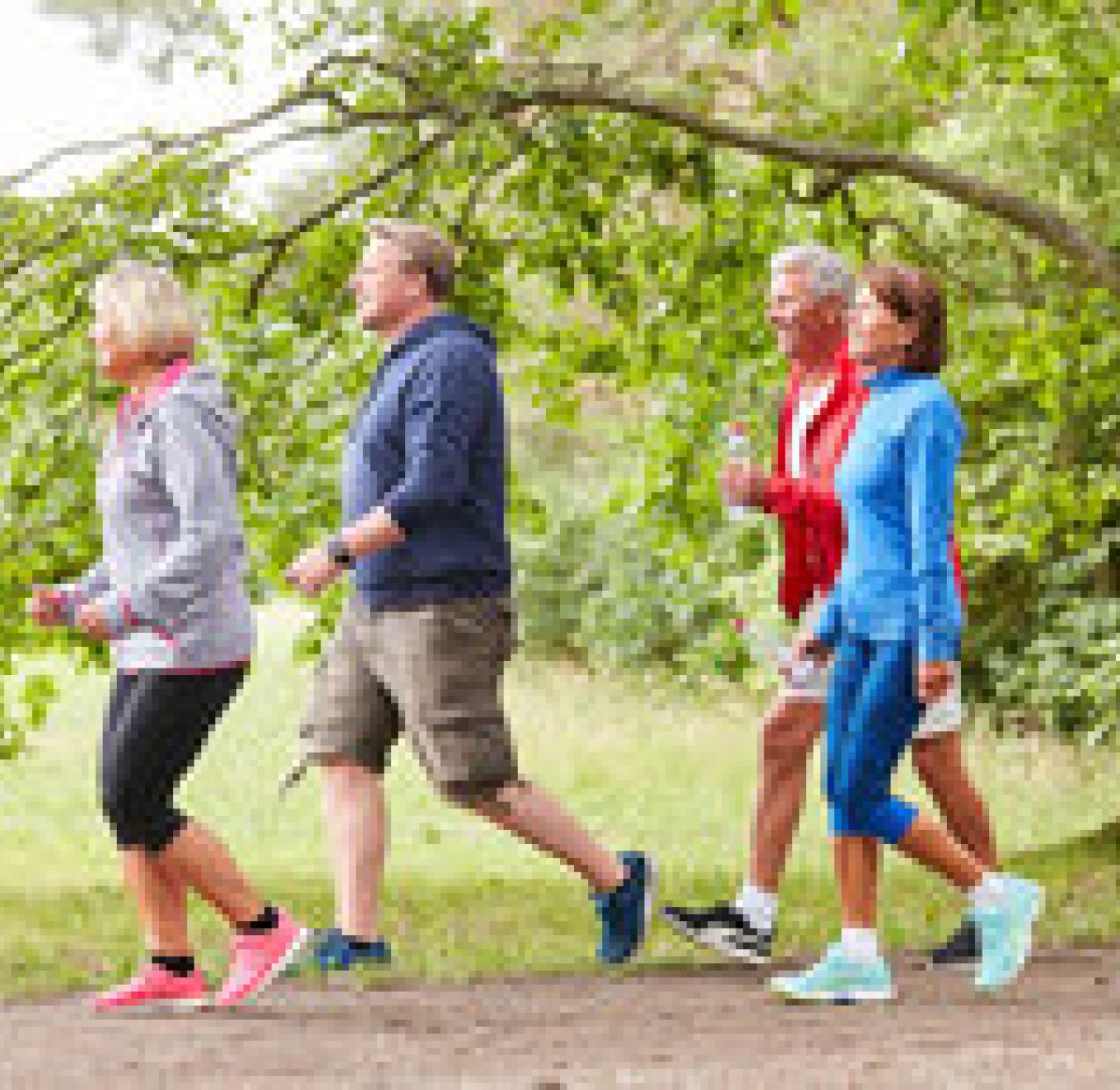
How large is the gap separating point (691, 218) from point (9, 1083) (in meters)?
7.65

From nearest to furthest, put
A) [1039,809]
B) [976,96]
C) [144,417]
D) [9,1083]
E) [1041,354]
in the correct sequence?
[9,1083] → [144,417] → [1041,354] → [976,96] → [1039,809]

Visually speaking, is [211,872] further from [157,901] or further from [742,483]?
[742,483]

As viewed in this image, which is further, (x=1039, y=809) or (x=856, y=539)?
(x=1039, y=809)

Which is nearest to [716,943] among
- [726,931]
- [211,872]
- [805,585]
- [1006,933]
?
[726,931]

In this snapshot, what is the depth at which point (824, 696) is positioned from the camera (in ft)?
24.8

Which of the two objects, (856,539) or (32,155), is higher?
(32,155)

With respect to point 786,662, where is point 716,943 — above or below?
below

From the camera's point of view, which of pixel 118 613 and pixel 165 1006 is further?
pixel 165 1006

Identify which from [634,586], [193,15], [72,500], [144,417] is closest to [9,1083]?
[144,417]

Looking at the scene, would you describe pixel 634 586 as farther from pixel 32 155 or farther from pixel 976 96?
pixel 32 155

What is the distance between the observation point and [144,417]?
6602 millimetres

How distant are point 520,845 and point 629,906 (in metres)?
9.99

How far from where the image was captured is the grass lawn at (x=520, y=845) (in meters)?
9.53

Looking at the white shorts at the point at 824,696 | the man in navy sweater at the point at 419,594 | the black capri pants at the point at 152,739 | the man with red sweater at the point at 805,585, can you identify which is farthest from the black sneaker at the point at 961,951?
the black capri pants at the point at 152,739
